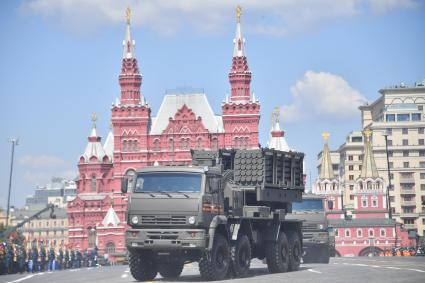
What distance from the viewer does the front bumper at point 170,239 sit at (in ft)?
82.0

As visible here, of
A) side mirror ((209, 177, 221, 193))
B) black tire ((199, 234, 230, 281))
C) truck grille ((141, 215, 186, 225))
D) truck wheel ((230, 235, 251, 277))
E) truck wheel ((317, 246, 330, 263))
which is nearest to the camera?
truck grille ((141, 215, 186, 225))

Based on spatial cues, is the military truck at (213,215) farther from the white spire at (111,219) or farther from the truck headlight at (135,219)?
the white spire at (111,219)

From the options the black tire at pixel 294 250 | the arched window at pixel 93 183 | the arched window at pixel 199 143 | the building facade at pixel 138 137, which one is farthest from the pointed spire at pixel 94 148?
the black tire at pixel 294 250

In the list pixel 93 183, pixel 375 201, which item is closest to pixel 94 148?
pixel 93 183

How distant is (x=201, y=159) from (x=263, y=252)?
3.83 metres

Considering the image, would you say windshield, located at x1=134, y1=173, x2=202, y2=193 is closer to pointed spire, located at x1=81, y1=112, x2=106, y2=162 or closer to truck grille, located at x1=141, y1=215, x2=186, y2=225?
truck grille, located at x1=141, y1=215, x2=186, y2=225

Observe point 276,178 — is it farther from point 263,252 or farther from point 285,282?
point 285,282

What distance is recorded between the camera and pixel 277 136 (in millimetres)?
140625

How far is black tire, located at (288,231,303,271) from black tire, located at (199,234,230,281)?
4399 mm

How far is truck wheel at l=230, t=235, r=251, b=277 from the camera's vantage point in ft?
87.8

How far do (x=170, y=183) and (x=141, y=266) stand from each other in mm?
2699

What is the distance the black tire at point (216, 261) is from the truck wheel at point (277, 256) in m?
2.90

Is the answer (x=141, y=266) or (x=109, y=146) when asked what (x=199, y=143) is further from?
(x=141, y=266)

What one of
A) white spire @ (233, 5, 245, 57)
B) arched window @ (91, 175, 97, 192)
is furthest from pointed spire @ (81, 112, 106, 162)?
white spire @ (233, 5, 245, 57)
